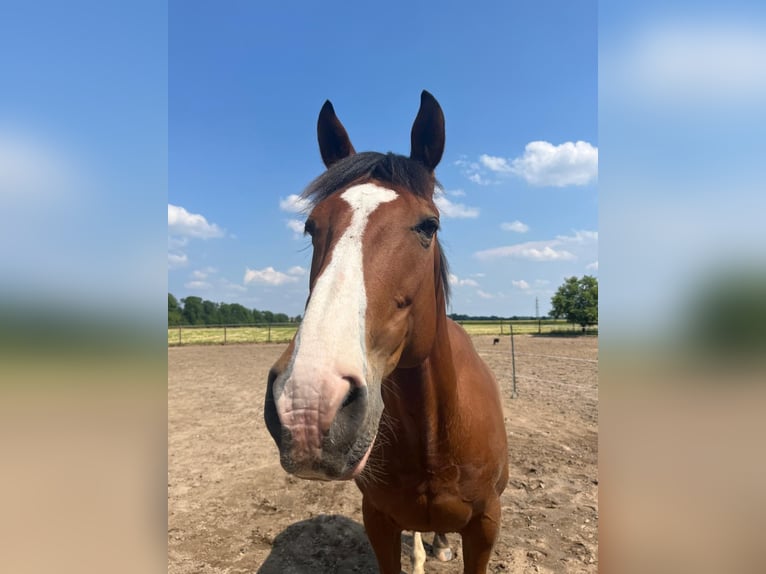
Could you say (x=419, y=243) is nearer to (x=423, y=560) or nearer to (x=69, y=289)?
(x=69, y=289)

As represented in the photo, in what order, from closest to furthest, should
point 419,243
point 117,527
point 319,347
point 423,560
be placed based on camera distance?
point 117,527 < point 319,347 < point 419,243 < point 423,560

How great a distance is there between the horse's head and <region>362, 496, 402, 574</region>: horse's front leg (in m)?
1.47

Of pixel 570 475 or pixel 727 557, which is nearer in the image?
pixel 727 557

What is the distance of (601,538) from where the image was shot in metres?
0.96

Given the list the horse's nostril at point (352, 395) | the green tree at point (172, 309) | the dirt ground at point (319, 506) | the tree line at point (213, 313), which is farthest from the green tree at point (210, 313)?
the horse's nostril at point (352, 395)

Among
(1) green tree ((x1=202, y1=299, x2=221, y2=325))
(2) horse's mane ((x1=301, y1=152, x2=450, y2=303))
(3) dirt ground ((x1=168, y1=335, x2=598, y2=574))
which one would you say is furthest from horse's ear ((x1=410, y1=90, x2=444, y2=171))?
(1) green tree ((x1=202, y1=299, x2=221, y2=325))

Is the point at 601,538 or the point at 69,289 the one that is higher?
the point at 69,289

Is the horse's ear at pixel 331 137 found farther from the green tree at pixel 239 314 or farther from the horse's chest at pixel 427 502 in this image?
the green tree at pixel 239 314

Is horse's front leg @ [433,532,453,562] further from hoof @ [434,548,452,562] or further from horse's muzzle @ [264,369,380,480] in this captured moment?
horse's muzzle @ [264,369,380,480]

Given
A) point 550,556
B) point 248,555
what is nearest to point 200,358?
point 248,555

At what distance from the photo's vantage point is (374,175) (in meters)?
2.01

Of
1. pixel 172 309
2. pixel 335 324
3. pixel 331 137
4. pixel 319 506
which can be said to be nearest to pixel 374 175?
pixel 331 137

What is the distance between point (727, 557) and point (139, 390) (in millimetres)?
1374

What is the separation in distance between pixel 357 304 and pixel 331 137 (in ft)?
5.13
